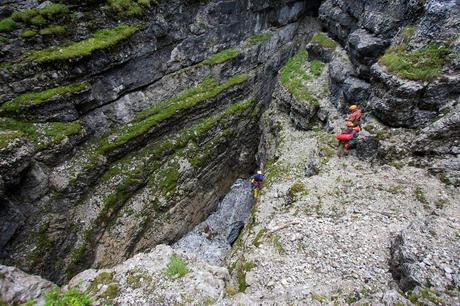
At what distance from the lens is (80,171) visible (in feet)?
62.1

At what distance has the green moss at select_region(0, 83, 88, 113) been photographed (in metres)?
17.1

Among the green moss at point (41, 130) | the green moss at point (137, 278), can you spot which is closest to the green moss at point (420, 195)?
the green moss at point (137, 278)

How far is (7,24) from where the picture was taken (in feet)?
55.4

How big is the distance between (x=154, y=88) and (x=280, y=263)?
17132 millimetres

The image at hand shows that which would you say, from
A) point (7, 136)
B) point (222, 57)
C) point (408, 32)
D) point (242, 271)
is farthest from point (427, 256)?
point (222, 57)

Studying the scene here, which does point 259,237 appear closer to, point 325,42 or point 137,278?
point 137,278

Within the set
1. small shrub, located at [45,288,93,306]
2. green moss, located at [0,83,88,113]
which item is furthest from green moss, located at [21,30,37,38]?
small shrub, located at [45,288,93,306]

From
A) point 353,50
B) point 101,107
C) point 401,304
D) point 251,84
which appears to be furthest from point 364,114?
point 101,107

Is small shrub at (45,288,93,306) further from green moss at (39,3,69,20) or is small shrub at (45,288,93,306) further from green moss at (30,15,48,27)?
green moss at (39,3,69,20)

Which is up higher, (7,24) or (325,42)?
(7,24)

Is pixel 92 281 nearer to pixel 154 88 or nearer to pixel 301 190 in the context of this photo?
pixel 301 190

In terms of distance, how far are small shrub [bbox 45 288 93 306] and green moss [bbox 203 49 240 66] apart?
2042 cm

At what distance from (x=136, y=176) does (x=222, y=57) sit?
518 inches

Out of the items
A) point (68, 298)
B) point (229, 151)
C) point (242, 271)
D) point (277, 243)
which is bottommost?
point (229, 151)
